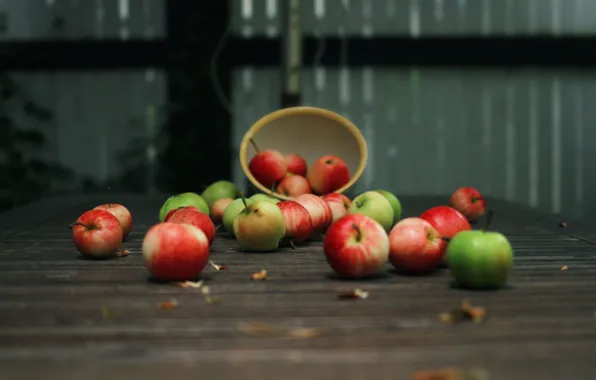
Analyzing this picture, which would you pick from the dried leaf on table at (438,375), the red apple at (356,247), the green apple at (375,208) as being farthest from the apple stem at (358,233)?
the dried leaf on table at (438,375)

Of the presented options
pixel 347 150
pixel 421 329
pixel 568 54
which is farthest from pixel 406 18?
pixel 421 329

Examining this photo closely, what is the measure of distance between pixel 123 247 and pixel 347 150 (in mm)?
1119

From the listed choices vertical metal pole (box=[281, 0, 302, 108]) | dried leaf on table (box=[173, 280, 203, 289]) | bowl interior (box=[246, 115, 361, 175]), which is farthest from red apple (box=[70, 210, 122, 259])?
vertical metal pole (box=[281, 0, 302, 108])

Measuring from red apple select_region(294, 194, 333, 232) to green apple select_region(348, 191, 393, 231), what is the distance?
0.20 ft

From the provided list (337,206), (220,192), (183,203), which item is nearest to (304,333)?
(337,206)

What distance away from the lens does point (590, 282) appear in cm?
159

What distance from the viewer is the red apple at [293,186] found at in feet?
8.58

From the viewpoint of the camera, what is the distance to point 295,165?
9.07 ft

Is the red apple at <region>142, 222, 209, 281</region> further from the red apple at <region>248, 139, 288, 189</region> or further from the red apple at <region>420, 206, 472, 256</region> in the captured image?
the red apple at <region>248, 139, 288, 189</region>

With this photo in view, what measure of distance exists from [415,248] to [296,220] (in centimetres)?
45

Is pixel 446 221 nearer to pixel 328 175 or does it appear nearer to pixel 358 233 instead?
pixel 358 233

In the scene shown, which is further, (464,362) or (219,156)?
(219,156)

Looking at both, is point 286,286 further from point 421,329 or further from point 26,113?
point 26,113

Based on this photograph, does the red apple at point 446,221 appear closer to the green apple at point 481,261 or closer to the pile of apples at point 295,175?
the green apple at point 481,261
